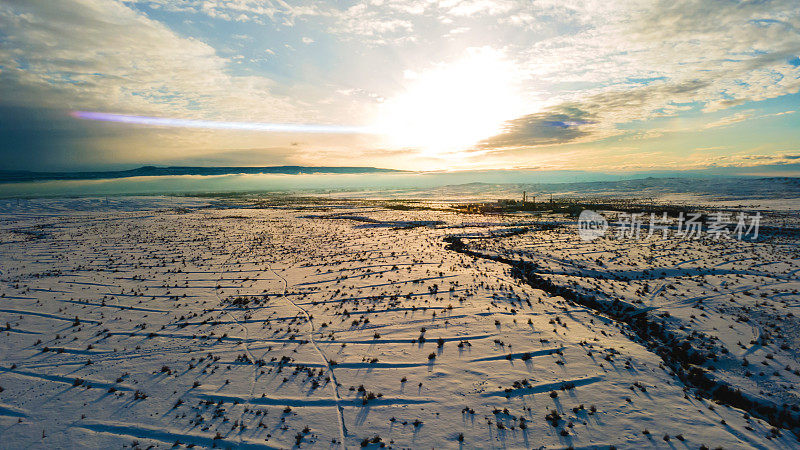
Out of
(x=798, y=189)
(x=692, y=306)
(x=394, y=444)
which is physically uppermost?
(x=798, y=189)

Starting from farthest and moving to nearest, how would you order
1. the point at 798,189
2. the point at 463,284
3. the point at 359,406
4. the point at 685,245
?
the point at 798,189 → the point at 685,245 → the point at 463,284 → the point at 359,406

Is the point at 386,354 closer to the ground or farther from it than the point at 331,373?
farther from it

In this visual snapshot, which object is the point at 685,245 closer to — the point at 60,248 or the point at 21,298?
the point at 21,298

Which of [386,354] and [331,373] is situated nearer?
[331,373]

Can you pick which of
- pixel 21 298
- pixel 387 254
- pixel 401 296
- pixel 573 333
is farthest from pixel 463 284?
pixel 21 298

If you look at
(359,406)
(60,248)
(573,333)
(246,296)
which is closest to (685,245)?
(573,333)

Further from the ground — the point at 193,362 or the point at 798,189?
the point at 798,189

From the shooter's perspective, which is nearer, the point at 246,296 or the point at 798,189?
the point at 246,296

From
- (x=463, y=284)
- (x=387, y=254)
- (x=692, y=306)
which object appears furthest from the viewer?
(x=387, y=254)
